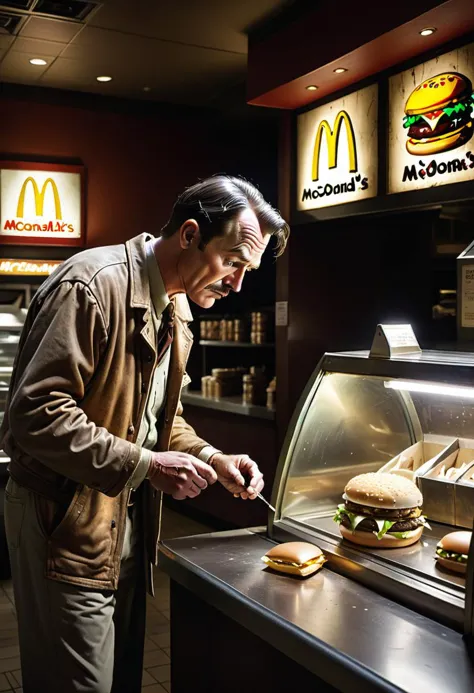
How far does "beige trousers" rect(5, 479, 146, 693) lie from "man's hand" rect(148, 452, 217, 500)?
35cm

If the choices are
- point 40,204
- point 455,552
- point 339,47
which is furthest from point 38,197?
point 455,552

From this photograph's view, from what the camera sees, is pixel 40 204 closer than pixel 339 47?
No

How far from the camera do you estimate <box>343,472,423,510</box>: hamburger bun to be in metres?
2.20

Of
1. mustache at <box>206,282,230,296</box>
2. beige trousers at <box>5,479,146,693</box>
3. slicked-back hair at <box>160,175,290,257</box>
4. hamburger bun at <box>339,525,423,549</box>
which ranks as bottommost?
beige trousers at <box>5,479,146,693</box>

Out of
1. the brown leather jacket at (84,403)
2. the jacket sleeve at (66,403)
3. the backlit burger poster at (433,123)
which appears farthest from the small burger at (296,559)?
the backlit burger poster at (433,123)

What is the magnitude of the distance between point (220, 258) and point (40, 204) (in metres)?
4.60

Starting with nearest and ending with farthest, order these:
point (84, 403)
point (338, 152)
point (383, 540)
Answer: point (84, 403) → point (383, 540) → point (338, 152)

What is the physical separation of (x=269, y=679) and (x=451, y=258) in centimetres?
418

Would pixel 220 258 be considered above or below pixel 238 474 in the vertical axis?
above

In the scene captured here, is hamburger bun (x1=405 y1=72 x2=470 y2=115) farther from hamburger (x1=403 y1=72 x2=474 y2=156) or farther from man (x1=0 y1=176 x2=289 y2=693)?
man (x1=0 y1=176 x2=289 y2=693)

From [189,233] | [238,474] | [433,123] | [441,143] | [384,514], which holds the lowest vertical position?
[384,514]

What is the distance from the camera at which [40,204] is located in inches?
247

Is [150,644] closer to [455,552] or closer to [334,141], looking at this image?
[455,552]

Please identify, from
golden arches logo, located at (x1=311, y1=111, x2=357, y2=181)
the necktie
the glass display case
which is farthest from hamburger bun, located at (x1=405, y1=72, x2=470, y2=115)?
the necktie
